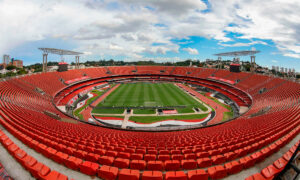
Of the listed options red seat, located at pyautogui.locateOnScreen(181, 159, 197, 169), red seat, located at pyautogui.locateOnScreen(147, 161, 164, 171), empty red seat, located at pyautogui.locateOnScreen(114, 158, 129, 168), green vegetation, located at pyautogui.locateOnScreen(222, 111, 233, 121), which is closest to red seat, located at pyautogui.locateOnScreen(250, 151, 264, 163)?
red seat, located at pyautogui.locateOnScreen(181, 159, 197, 169)

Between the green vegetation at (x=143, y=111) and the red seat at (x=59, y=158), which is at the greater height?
the red seat at (x=59, y=158)

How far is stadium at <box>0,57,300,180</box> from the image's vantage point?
596cm

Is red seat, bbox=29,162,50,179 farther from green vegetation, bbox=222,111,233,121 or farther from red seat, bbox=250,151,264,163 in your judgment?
green vegetation, bbox=222,111,233,121

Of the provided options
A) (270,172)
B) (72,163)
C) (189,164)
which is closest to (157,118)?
(189,164)

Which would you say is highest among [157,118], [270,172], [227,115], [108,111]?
[270,172]

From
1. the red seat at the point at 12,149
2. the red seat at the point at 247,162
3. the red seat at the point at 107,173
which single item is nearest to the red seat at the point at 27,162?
the red seat at the point at 12,149

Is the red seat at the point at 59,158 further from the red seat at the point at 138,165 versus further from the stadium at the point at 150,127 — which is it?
the red seat at the point at 138,165

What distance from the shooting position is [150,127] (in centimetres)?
2267

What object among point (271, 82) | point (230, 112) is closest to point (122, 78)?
point (230, 112)

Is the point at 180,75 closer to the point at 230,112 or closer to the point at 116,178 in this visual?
the point at 230,112

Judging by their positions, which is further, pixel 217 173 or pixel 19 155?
pixel 19 155

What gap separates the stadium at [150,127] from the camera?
5.96 m

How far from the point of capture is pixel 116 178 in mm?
5324

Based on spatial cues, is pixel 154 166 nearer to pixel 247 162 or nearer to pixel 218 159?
pixel 218 159
